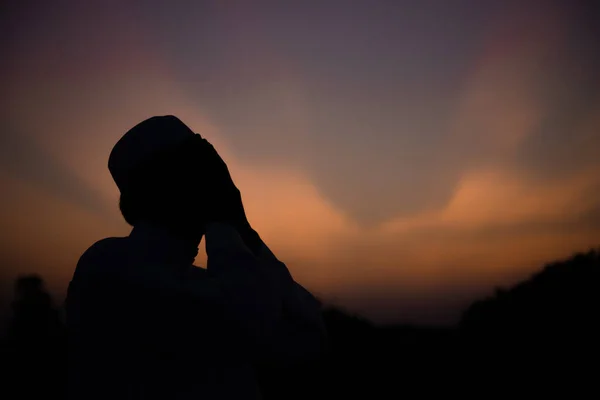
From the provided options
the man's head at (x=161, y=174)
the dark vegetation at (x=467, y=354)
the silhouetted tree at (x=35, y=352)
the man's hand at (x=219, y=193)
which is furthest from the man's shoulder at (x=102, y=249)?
the silhouetted tree at (x=35, y=352)

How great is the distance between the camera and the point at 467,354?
555 cm

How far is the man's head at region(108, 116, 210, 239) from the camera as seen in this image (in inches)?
71.8

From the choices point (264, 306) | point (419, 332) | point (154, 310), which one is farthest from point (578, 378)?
point (154, 310)

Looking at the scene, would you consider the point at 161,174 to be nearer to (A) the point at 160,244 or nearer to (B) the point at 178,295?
(A) the point at 160,244

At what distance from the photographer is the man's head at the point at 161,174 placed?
1824mm

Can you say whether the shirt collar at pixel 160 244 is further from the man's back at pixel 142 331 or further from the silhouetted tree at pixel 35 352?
the silhouetted tree at pixel 35 352

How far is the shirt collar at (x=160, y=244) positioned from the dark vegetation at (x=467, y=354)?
3050mm

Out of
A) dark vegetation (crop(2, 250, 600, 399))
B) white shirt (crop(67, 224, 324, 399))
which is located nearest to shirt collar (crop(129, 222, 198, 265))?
white shirt (crop(67, 224, 324, 399))

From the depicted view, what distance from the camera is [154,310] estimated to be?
1.55 meters

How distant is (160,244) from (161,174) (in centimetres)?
34

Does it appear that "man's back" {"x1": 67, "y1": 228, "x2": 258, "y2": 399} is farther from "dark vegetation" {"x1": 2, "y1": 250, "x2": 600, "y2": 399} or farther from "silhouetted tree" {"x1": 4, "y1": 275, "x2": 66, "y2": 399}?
"silhouetted tree" {"x1": 4, "y1": 275, "x2": 66, "y2": 399}

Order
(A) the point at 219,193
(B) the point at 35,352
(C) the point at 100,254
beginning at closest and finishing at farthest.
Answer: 1. (C) the point at 100,254
2. (A) the point at 219,193
3. (B) the point at 35,352

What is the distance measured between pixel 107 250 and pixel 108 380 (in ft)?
1.88

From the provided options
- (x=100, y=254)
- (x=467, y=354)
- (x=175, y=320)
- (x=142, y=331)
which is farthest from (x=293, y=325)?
(x=467, y=354)
